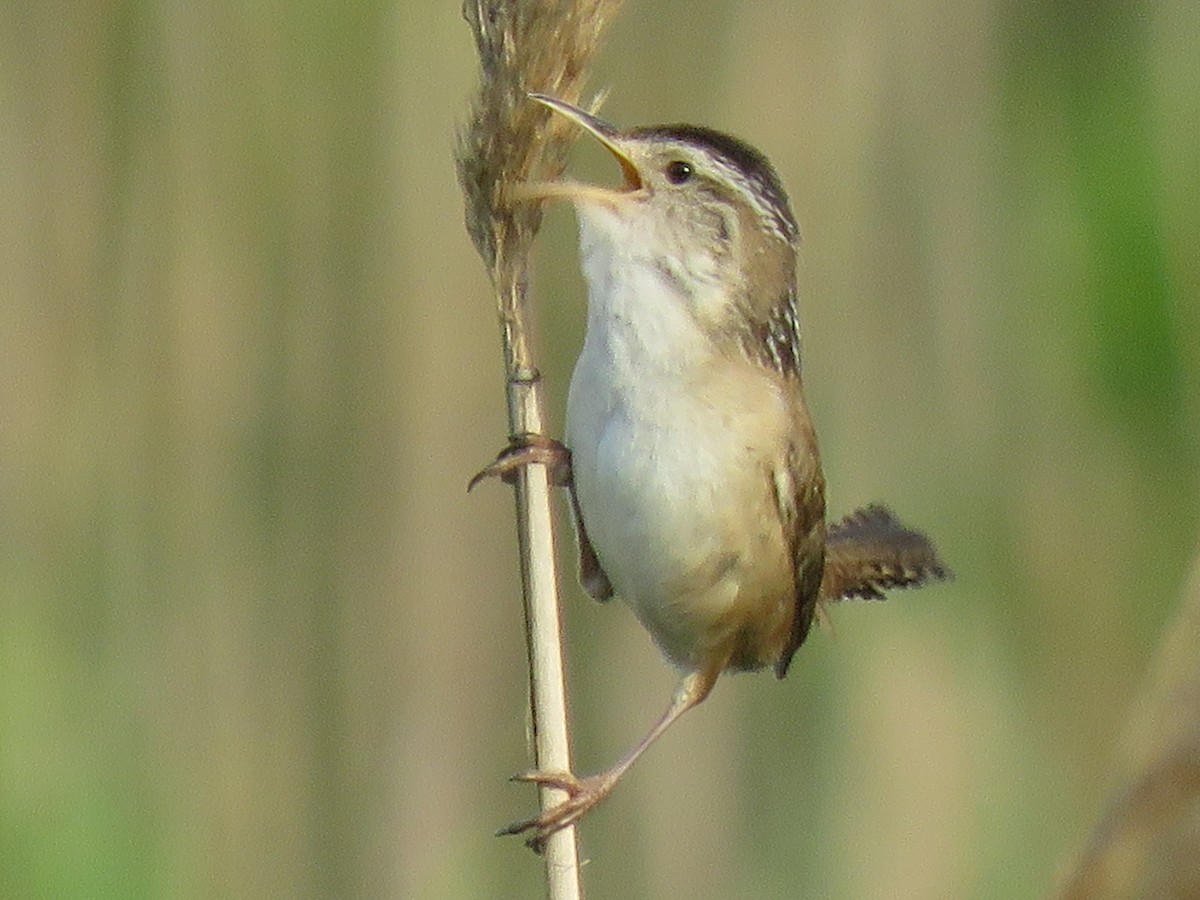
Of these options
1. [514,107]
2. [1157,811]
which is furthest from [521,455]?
[1157,811]

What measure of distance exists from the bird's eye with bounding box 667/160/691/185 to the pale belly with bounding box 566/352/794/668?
0.94 feet

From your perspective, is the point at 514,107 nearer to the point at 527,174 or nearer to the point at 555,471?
the point at 527,174

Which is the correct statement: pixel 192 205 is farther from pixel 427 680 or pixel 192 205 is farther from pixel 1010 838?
pixel 1010 838

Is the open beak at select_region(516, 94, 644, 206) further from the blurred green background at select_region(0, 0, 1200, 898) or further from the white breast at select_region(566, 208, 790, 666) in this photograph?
the blurred green background at select_region(0, 0, 1200, 898)

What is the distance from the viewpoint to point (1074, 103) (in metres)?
2.98

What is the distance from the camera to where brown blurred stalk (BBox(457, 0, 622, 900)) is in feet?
5.87

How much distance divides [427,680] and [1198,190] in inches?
60.5

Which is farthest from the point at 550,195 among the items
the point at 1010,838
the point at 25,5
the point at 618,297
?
the point at 1010,838

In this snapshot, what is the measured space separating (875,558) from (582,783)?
0.91 meters

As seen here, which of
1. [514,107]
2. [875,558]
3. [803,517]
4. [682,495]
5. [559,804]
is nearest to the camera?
[514,107]

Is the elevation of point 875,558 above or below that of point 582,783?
above

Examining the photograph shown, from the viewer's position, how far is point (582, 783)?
2066 mm

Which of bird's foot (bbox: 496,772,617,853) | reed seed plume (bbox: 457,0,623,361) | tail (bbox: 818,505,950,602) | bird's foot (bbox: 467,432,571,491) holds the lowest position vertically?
bird's foot (bbox: 496,772,617,853)

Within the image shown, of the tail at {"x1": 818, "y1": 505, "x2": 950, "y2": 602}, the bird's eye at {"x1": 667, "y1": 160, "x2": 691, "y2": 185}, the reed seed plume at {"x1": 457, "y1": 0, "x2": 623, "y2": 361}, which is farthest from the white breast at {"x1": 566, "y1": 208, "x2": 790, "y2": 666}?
the tail at {"x1": 818, "y1": 505, "x2": 950, "y2": 602}
